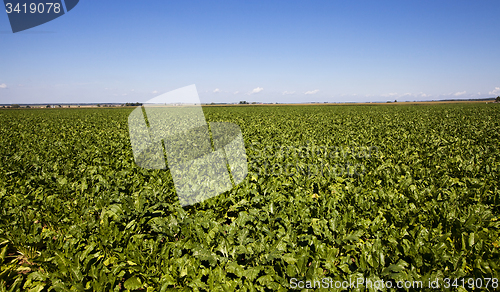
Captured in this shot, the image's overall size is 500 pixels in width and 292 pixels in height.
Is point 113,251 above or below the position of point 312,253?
above

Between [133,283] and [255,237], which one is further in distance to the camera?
[255,237]

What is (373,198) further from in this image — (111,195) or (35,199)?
(35,199)

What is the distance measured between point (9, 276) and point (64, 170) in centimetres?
422

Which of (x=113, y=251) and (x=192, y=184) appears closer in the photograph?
(x=113, y=251)

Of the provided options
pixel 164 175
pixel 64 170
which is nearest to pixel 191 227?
pixel 164 175

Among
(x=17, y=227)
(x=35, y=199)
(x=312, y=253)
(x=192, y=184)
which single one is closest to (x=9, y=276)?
(x=17, y=227)

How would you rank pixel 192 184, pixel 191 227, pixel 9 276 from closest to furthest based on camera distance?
pixel 9 276 < pixel 191 227 < pixel 192 184

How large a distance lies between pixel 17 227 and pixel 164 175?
272cm

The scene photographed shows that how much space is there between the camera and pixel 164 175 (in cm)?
580

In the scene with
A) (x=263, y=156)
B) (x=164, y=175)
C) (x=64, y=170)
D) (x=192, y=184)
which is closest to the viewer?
(x=192, y=184)

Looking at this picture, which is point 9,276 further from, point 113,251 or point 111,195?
point 111,195

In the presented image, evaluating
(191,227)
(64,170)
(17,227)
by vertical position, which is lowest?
(191,227)

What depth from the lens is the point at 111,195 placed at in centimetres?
454

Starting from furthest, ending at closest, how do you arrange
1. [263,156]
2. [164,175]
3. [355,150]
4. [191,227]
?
[355,150]
[263,156]
[164,175]
[191,227]
